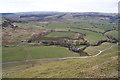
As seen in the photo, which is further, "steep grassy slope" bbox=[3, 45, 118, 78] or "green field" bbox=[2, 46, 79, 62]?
"green field" bbox=[2, 46, 79, 62]

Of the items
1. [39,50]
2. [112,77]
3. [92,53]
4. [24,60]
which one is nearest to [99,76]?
[112,77]

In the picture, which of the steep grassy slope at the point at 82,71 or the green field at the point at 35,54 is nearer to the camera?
the steep grassy slope at the point at 82,71

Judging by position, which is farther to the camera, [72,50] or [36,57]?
[72,50]

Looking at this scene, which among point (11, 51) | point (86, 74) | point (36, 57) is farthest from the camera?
point (11, 51)

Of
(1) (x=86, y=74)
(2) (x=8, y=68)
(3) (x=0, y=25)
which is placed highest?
(3) (x=0, y=25)

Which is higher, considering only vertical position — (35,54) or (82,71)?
(82,71)

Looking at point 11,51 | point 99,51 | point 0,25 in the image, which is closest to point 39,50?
point 11,51

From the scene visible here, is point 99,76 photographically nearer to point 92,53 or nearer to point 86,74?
point 86,74

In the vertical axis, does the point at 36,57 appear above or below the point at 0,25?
below

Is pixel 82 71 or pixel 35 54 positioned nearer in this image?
pixel 82 71

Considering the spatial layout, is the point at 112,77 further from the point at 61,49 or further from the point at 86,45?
the point at 86,45

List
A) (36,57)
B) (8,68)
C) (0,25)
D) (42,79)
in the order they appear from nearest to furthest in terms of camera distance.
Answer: (42,79), (8,68), (36,57), (0,25)
